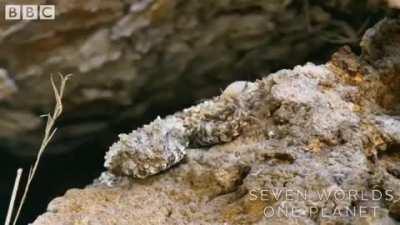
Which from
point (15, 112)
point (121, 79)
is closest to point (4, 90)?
point (15, 112)

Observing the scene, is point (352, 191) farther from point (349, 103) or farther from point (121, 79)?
point (121, 79)

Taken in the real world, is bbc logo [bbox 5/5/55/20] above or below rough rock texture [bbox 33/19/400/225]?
above

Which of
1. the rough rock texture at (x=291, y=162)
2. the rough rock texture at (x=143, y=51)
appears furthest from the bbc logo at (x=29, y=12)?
the rough rock texture at (x=291, y=162)

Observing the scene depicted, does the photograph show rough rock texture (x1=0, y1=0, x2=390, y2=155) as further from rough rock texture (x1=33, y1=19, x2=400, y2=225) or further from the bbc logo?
rough rock texture (x1=33, y1=19, x2=400, y2=225)

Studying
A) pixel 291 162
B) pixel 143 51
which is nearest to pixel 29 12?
pixel 143 51

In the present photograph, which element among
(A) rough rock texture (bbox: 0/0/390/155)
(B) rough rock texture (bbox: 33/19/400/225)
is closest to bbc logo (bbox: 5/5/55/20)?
(A) rough rock texture (bbox: 0/0/390/155)

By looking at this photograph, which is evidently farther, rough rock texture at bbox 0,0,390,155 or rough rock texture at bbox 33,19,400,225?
rough rock texture at bbox 0,0,390,155
